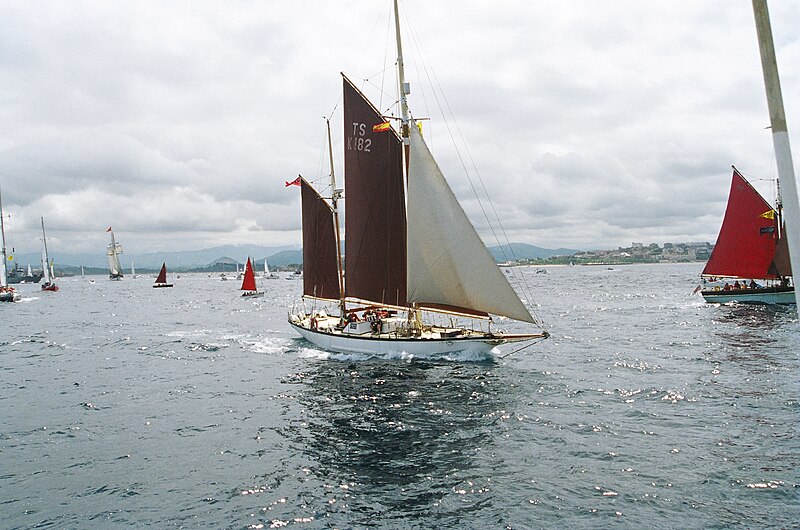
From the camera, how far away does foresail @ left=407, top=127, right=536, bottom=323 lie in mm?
32562

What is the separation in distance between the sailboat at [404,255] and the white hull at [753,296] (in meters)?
47.9

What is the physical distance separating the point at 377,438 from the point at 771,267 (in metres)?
68.9

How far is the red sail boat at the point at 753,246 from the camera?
6675 cm

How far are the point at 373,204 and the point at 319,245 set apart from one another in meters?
13.3

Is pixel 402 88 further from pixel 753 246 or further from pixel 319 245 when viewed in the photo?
pixel 753 246

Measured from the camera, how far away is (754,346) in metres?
40.2

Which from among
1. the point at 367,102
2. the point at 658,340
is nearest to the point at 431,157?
the point at 367,102

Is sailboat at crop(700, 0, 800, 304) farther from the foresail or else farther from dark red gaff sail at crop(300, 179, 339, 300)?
dark red gaff sail at crop(300, 179, 339, 300)

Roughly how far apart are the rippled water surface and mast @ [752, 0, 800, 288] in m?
9.56

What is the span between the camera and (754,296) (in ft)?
228

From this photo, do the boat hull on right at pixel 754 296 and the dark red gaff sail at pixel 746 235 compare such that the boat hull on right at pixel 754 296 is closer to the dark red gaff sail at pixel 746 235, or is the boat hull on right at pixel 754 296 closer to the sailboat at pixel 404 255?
the dark red gaff sail at pixel 746 235

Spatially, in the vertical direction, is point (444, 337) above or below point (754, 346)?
above

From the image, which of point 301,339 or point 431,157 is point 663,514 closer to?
point 431,157

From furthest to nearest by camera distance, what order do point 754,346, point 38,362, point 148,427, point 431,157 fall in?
1. point 38,362
2. point 754,346
3. point 431,157
4. point 148,427
